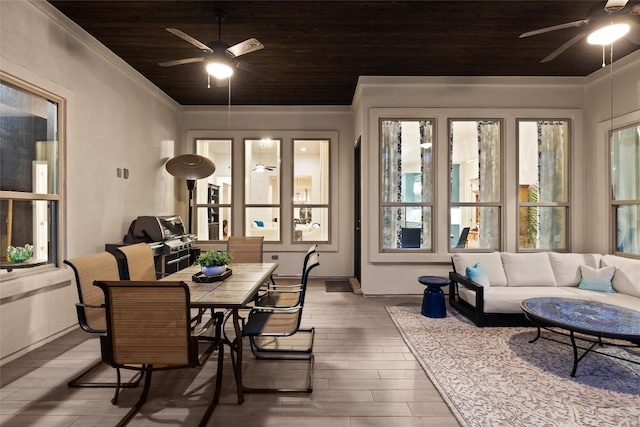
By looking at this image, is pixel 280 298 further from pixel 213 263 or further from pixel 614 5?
pixel 614 5

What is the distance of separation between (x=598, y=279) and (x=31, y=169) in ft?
20.0

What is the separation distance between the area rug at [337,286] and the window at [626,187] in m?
3.69

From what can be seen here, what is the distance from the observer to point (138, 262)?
306 centimetres

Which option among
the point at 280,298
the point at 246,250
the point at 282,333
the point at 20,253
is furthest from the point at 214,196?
the point at 282,333

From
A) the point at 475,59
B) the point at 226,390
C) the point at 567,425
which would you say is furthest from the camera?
the point at 475,59

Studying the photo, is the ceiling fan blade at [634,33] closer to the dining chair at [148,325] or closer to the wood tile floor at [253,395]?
the wood tile floor at [253,395]

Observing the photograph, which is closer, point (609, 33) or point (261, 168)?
point (609, 33)

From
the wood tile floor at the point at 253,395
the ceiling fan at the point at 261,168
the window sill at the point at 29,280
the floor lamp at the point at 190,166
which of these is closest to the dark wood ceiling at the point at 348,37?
the floor lamp at the point at 190,166

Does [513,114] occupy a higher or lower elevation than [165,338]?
higher

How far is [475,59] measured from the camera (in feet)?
14.1

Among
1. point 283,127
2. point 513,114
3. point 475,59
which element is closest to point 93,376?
point 283,127

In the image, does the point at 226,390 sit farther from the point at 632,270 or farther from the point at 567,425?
the point at 632,270

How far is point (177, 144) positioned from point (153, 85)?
1.22m

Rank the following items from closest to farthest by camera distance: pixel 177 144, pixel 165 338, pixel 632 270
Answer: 1. pixel 165 338
2. pixel 632 270
3. pixel 177 144
